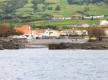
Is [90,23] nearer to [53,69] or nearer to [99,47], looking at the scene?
[99,47]

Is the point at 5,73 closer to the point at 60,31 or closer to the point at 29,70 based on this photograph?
the point at 29,70

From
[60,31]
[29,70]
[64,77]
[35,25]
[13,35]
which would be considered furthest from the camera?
[35,25]

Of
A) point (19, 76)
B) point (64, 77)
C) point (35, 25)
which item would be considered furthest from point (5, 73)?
point (35, 25)

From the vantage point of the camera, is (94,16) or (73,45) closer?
(73,45)

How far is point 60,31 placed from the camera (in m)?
150

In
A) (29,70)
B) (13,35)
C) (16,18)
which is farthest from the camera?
(16,18)

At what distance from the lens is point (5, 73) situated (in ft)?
144

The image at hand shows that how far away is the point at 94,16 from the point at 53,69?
13865 cm

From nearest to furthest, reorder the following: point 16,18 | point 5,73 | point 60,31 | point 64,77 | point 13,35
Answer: point 64,77 < point 5,73 < point 13,35 < point 60,31 < point 16,18

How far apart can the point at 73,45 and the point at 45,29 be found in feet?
200

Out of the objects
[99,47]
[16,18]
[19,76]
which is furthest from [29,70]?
[16,18]

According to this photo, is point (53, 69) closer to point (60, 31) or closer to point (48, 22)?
point (60, 31)

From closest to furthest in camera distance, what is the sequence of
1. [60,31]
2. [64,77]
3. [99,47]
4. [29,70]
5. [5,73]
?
[64,77]
[5,73]
[29,70]
[99,47]
[60,31]

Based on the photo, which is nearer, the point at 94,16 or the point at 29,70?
the point at 29,70
